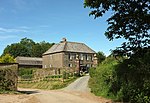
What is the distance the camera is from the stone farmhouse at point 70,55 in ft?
252

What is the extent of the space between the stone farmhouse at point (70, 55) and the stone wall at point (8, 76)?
42.4 metres

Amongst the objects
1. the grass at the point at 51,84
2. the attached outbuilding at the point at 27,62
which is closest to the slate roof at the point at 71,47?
the attached outbuilding at the point at 27,62

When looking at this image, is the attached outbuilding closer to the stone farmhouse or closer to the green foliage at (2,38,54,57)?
the stone farmhouse

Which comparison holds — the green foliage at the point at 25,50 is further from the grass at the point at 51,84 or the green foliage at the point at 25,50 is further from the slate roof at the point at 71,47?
the grass at the point at 51,84

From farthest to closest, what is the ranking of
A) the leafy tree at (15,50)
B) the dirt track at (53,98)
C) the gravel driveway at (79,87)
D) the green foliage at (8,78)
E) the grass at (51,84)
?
the leafy tree at (15,50), the grass at (51,84), the gravel driveway at (79,87), the green foliage at (8,78), the dirt track at (53,98)

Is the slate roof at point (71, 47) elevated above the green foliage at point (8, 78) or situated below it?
above

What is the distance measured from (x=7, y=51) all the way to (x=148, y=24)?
365ft

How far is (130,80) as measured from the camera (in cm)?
1902

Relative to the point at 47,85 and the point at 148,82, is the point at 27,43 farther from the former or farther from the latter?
the point at 148,82

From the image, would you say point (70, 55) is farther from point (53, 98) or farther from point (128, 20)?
point (128, 20)

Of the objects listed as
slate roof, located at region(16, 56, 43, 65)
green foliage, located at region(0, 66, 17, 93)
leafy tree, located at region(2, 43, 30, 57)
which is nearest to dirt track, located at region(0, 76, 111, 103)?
green foliage, located at region(0, 66, 17, 93)

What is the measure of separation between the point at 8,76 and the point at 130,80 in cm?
1808

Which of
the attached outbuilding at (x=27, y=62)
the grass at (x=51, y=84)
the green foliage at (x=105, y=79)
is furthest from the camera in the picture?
the attached outbuilding at (x=27, y=62)

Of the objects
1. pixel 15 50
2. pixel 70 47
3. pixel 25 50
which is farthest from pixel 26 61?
pixel 25 50
